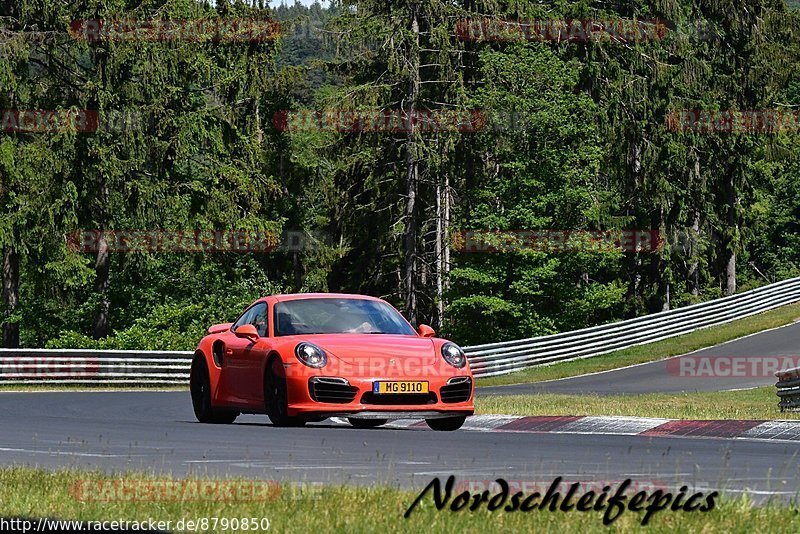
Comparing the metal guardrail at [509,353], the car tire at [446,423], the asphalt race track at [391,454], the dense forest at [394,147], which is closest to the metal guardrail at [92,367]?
the metal guardrail at [509,353]

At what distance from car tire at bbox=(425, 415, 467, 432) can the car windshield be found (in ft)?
3.44

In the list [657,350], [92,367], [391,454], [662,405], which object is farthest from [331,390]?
[657,350]

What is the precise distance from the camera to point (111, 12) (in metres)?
48.4

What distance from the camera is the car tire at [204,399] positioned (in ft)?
59.5

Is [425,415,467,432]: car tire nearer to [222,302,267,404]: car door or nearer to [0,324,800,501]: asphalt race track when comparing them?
[0,324,800,501]: asphalt race track

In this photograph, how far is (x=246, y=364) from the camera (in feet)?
55.7

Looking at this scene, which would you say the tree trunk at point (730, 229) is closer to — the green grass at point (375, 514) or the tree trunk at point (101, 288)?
the tree trunk at point (101, 288)

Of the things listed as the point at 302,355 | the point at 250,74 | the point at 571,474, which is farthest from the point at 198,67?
the point at 571,474

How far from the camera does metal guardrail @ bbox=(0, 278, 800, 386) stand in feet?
126

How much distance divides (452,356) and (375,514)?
8.63 m

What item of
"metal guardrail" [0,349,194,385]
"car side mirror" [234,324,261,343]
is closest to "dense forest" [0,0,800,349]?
"metal guardrail" [0,349,194,385]

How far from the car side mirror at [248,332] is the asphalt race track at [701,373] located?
17.3 m

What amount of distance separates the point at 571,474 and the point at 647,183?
4836 cm

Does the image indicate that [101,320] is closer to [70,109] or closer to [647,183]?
[70,109]
